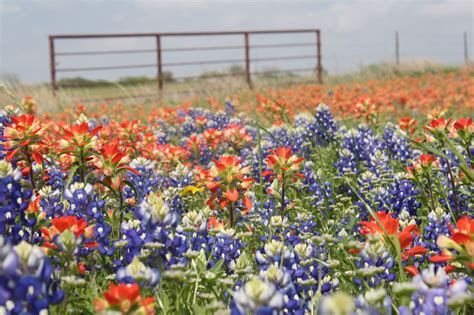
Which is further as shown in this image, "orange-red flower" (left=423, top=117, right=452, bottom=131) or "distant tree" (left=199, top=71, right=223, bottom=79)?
"distant tree" (left=199, top=71, right=223, bottom=79)

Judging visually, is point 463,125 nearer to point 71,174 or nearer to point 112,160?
point 112,160

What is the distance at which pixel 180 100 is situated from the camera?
1561 cm

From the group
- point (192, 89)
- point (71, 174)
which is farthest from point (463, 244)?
point (192, 89)

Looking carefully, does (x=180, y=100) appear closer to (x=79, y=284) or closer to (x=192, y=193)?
(x=192, y=193)

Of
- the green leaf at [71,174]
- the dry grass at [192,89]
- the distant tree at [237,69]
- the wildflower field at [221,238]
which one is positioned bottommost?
the wildflower field at [221,238]

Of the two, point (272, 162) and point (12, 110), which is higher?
point (12, 110)

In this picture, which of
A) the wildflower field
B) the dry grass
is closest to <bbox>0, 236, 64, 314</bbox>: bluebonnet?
the wildflower field

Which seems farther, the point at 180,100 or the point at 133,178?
the point at 180,100

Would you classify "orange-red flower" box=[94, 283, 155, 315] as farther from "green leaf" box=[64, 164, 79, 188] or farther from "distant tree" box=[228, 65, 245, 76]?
"distant tree" box=[228, 65, 245, 76]

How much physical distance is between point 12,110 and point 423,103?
22.0 feet

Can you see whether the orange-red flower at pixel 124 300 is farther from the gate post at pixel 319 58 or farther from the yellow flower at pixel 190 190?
the gate post at pixel 319 58

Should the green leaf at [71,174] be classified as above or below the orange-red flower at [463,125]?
below

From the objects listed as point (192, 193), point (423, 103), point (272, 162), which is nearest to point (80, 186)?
point (272, 162)

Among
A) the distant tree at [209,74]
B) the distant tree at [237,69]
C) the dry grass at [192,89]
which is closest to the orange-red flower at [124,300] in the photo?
the dry grass at [192,89]
